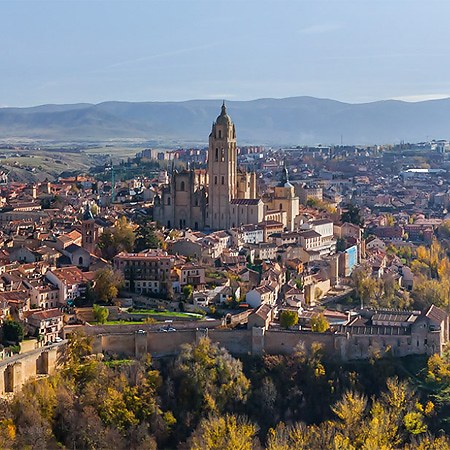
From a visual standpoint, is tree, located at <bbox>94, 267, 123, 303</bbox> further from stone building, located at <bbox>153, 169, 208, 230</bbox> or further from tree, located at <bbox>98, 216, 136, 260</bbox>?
stone building, located at <bbox>153, 169, 208, 230</bbox>

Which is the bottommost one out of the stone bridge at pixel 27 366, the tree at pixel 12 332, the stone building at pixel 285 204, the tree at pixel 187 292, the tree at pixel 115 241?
the stone bridge at pixel 27 366

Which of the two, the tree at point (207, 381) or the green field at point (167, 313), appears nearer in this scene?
the tree at point (207, 381)

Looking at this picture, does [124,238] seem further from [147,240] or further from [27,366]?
[27,366]

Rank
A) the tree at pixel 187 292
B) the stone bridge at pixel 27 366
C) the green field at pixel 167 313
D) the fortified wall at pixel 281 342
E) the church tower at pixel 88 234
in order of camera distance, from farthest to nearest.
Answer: the church tower at pixel 88 234
the tree at pixel 187 292
the green field at pixel 167 313
the fortified wall at pixel 281 342
the stone bridge at pixel 27 366

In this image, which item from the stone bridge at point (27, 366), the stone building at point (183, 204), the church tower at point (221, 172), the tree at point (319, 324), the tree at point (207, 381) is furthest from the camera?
the stone building at point (183, 204)

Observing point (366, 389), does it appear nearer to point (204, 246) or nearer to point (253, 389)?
point (253, 389)

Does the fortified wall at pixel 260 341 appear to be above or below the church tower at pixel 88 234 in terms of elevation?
below

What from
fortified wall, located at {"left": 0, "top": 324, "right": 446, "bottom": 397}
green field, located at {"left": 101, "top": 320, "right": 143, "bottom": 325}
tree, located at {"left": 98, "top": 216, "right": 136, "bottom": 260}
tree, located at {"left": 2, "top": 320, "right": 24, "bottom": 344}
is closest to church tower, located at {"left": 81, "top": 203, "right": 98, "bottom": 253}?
tree, located at {"left": 98, "top": 216, "right": 136, "bottom": 260}

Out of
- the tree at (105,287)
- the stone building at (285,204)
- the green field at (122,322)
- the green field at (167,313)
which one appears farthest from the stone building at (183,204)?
the green field at (122,322)

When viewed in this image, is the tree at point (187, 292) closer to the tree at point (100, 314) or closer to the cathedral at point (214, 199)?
the tree at point (100, 314)
